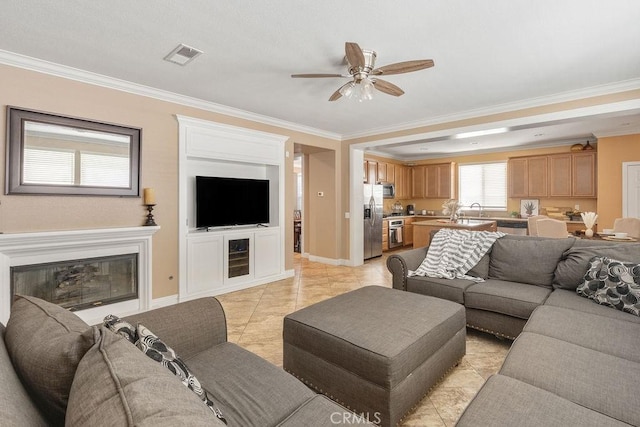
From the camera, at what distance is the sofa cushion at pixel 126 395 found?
56 cm

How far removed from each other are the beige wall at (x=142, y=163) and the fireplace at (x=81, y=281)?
1.03ft

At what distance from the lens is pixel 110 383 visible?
0.63 meters

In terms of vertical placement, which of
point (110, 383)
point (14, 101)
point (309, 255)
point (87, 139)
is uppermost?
point (14, 101)

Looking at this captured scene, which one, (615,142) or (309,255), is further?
(309,255)

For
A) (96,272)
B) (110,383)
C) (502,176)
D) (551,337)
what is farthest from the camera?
(502,176)

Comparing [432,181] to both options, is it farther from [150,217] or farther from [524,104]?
[150,217]

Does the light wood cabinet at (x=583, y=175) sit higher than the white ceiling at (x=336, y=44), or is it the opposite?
the white ceiling at (x=336, y=44)

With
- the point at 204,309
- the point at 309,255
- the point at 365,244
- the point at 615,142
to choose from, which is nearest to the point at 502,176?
the point at 615,142

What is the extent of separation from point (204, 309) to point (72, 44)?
99.5 inches

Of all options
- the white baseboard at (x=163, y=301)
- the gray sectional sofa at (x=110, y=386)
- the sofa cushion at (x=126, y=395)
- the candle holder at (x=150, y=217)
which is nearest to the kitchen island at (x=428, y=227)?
the white baseboard at (x=163, y=301)

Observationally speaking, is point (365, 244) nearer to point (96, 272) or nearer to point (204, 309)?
point (96, 272)

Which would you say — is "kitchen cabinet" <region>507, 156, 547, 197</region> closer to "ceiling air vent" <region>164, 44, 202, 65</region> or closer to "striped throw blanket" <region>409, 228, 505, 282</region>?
"striped throw blanket" <region>409, 228, 505, 282</region>

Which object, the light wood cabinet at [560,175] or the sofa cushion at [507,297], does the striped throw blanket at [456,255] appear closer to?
the sofa cushion at [507,297]

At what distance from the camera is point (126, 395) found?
600mm
